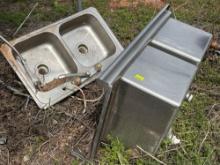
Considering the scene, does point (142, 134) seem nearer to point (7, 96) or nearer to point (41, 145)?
point (41, 145)

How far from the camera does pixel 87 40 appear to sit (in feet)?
10.6

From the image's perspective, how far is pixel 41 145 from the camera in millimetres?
2521

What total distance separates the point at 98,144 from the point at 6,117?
29.6 inches

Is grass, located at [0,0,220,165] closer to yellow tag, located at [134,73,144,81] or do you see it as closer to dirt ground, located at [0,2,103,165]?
dirt ground, located at [0,2,103,165]

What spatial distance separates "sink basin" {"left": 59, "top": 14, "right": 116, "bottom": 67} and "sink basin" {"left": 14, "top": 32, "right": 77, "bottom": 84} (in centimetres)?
12

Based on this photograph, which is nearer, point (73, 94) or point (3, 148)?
point (3, 148)

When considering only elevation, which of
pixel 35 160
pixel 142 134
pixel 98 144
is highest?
pixel 142 134

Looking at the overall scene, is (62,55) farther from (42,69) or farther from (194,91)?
(194,91)

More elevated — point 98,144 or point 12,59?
point 12,59

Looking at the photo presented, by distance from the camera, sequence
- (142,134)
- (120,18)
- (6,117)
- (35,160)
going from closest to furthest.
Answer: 1. (142,134)
2. (35,160)
3. (6,117)
4. (120,18)

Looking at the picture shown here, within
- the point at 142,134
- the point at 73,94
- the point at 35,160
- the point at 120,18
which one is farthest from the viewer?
the point at 120,18

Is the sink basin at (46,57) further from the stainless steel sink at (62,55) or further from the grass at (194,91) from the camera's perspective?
the grass at (194,91)

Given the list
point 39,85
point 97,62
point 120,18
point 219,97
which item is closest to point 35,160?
point 39,85

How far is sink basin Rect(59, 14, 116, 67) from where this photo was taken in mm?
3129
